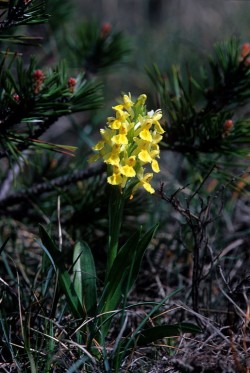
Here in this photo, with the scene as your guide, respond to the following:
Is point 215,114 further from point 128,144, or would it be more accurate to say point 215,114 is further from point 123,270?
point 123,270

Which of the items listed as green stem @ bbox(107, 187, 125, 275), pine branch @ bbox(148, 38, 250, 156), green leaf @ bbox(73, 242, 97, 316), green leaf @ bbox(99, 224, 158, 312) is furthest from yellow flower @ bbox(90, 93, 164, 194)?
pine branch @ bbox(148, 38, 250, 156)

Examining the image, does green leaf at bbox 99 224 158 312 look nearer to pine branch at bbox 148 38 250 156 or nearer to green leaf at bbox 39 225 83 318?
green leaf at bbox 39 225 83 318

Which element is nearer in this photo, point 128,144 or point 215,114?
point 128,144

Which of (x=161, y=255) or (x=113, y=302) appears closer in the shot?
(x=113, y=302)

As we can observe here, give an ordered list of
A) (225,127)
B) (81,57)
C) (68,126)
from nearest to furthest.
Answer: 1. (225,127)
2. (81,57)
3. (68,126)

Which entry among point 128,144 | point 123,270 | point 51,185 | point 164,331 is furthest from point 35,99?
point 164,331

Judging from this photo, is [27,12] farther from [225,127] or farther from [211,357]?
[211,357]

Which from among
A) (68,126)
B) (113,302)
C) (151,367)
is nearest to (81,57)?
(113,302)

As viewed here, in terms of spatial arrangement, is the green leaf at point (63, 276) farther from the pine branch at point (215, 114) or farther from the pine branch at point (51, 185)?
the pine branch at point (215, 114)
